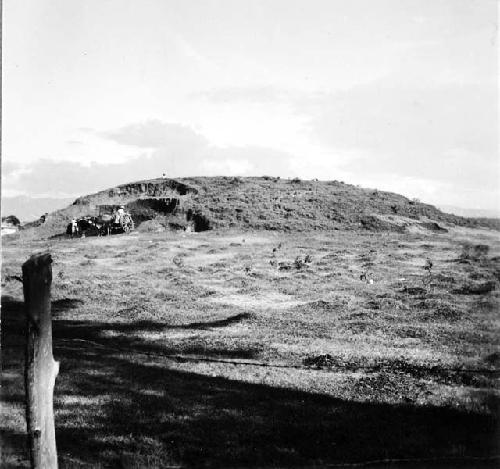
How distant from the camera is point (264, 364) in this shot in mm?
11172

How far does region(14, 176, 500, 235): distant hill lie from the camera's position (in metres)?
42.9

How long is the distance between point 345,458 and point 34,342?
158 inches

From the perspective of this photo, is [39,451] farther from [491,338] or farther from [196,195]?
[196,195]

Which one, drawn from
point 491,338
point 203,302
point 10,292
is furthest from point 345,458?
point 10,292

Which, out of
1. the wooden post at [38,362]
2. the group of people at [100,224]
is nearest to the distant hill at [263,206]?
the group of people at [100,224]

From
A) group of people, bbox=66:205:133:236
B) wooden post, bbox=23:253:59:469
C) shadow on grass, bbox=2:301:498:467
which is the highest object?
group of people, bbox=66:205:133:236

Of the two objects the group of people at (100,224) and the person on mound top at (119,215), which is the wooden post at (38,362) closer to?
the group of people at (100,224)

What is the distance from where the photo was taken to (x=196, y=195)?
48000 millimetres

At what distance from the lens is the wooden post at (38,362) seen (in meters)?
4.84

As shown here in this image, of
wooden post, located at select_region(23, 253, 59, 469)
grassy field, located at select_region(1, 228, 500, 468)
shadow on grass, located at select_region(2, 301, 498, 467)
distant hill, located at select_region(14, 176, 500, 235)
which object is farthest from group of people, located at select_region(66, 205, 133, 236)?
wooden post, located at select_region(23, 253, 59, 469)

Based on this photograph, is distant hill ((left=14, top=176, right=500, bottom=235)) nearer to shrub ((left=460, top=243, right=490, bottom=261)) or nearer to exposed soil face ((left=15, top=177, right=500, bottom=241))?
exposed soil face ((left=15, top=177, right=500, bottom=241))

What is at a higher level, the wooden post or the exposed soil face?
the exposed soil face

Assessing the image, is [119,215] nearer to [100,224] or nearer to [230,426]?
[100,224]

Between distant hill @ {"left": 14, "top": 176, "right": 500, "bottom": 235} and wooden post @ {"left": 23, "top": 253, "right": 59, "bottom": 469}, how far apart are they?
120 feet
